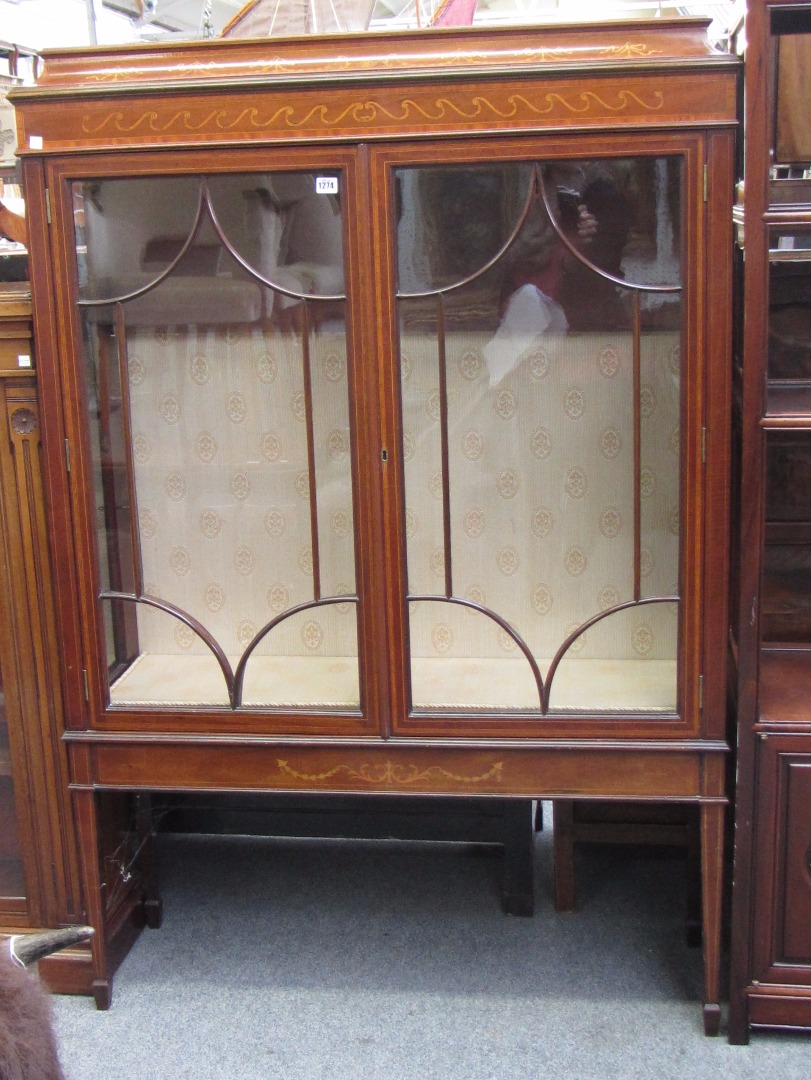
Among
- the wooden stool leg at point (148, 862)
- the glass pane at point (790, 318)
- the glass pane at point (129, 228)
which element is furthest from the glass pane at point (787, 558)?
the wooden stool leg at point (148, 862)

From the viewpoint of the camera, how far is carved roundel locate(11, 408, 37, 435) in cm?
168

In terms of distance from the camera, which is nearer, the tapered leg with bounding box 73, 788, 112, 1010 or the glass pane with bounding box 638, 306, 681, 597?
the glass pane with bounding box 638, 306, 681, 597

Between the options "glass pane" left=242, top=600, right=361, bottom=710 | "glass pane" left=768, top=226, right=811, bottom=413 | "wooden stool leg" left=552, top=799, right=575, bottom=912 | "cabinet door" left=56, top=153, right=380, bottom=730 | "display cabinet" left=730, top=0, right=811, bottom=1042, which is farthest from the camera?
"wooden stool leg" left=552, top=799, right=575, bottom=912

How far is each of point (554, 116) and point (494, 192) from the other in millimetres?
123

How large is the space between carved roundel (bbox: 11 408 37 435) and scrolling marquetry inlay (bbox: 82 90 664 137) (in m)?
0.42

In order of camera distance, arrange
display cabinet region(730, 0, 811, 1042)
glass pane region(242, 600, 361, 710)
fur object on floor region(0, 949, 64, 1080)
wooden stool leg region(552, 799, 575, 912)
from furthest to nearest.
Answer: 1. wooden stool leg region(552, 799, 575, 912)
2. glass pane region(242, 600, 361, 710)
3. display cabinet region(730, 0, 811, 1042)
4. fur object on floor region(0, 949, 64, 1080)

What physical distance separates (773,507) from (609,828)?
2.06ft

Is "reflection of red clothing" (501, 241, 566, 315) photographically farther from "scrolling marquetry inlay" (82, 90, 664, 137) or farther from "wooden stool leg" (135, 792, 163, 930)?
"wooden stool leg" (135, 792, 163, 930)

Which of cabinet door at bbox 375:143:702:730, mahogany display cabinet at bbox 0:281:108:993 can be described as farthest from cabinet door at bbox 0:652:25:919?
cabinet door at bbox 375:143:702:730

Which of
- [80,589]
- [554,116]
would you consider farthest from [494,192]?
[80,589]

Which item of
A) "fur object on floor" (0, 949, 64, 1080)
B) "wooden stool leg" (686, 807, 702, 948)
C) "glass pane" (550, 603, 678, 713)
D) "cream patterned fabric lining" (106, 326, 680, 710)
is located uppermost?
"cream patterned fabric lining" (106, 326, 680, 710)

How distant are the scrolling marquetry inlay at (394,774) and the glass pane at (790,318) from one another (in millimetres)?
760

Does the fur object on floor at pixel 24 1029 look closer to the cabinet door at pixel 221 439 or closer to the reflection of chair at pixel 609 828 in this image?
the cabinet door at pixel 221 439

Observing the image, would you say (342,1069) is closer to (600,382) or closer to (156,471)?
(156,471)
